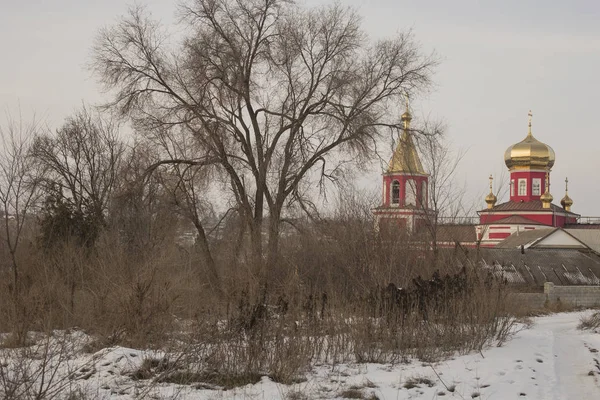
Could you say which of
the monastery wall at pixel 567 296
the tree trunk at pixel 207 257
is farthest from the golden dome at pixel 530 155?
the tree trunk at pixel 207 257

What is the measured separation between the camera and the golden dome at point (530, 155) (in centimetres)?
6203

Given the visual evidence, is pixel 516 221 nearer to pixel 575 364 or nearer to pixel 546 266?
pixel 546 266

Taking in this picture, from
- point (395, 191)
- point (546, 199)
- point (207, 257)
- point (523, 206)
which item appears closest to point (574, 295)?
point (207, 257)

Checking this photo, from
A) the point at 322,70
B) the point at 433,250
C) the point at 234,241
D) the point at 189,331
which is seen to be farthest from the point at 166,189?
the point at 189,331

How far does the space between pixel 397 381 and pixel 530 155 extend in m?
55.1

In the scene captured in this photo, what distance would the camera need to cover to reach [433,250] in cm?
1994

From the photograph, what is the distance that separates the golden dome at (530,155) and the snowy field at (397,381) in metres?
51.8

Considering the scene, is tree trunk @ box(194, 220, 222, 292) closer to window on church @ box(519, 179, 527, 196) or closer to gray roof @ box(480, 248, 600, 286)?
gray roof @ box(480, 248, 600, 286)

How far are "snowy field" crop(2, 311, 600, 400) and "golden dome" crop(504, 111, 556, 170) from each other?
51.8 m

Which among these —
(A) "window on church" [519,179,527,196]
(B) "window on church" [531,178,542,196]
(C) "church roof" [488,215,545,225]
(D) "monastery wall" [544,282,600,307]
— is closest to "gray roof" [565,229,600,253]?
(C) "church roof" [488,215,545,225]

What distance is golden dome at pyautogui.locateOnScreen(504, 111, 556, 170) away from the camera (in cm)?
6203

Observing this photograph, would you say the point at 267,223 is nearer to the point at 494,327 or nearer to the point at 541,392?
the point at 494,327

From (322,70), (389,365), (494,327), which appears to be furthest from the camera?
(322,70)

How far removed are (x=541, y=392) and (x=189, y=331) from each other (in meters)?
5.11
